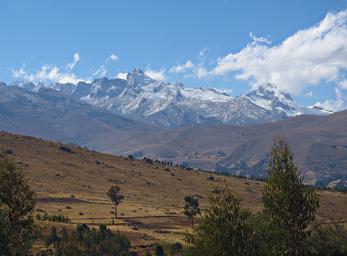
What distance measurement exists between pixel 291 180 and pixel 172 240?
6970 cm

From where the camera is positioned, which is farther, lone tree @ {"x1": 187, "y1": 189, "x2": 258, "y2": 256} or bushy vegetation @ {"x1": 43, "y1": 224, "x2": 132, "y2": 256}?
bushy vegetation @ {"x1": 43, "y1": 224, "x2": 132, "y2": 256}

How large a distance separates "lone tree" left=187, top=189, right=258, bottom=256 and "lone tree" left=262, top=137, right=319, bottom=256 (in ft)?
8.93

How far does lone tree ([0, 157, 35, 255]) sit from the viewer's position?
5494cm

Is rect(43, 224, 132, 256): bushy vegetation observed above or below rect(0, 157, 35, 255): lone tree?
below

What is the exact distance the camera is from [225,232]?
166ft

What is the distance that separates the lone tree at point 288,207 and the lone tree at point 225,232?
2721mm

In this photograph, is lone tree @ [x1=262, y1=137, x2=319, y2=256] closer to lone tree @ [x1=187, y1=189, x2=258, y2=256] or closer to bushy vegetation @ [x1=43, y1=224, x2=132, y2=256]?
lone tree @ [x1=187, y1=189, x2=258, y2=256]

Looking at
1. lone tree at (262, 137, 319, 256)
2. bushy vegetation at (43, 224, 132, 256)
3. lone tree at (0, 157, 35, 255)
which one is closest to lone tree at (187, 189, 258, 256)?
lone tree at (262, 137, 319, 256)

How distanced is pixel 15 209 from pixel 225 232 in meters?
23.1

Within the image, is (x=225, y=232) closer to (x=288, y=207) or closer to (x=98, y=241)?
(x=288, y=207)

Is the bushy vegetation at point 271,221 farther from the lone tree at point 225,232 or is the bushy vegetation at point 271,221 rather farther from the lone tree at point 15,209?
the lone tree at point 15,209

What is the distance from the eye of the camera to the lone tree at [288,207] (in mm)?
51656

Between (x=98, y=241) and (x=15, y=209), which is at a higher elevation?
(x=15, y=209)

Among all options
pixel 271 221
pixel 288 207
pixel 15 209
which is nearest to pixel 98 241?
pixel 15 209
